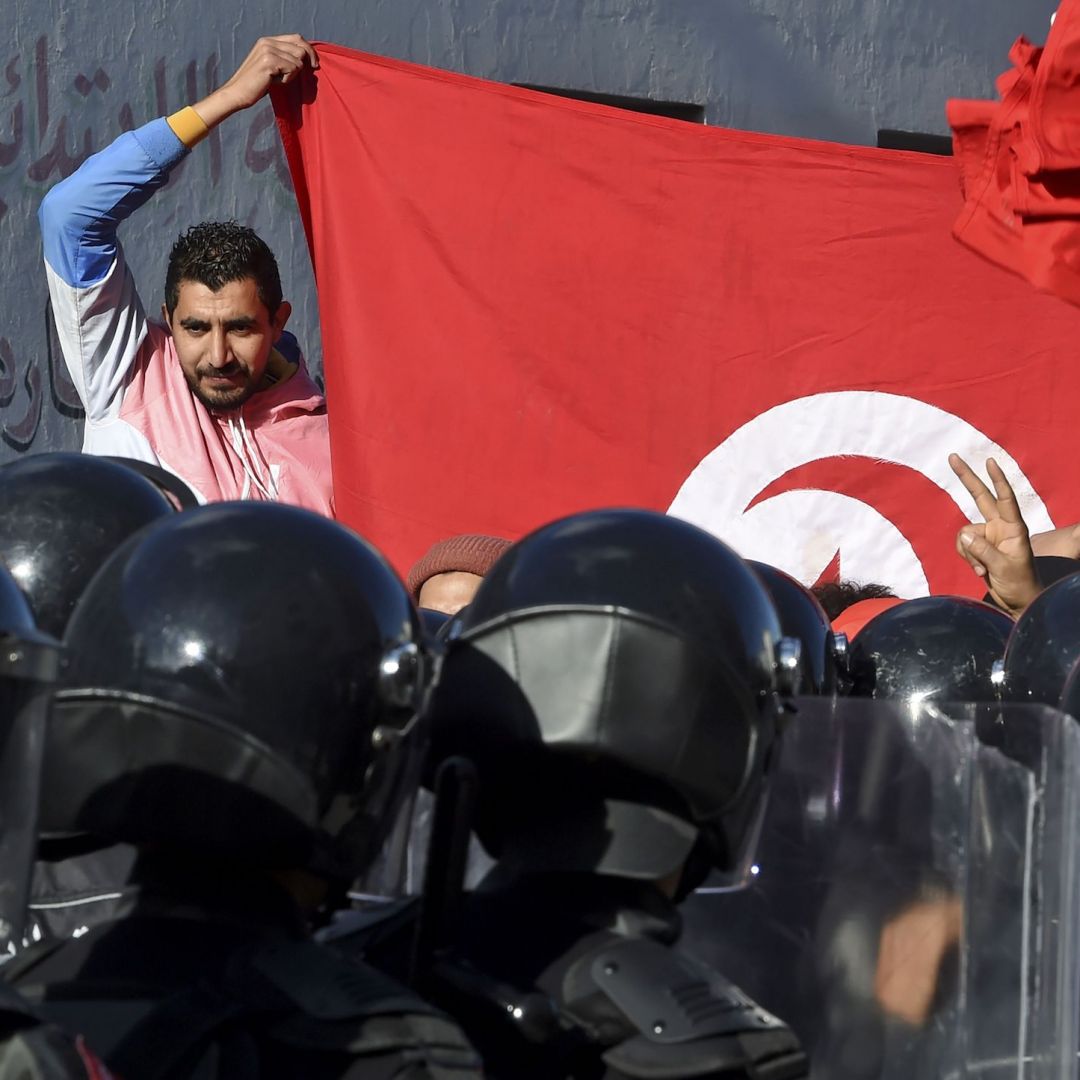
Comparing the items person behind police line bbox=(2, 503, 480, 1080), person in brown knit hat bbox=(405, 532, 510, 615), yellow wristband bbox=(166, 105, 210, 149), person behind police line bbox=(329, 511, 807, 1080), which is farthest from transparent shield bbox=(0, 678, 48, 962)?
yellow wristband bbox=(166, 105, 210, 149)

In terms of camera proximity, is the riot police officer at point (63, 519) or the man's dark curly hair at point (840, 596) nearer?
the riot police officer at point (63, 519)

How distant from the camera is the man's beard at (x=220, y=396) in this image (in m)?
4.37

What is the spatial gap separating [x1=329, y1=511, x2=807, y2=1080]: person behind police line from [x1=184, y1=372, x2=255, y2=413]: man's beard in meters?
2.54

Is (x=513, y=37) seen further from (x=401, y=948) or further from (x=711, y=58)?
(x=401, y=948)

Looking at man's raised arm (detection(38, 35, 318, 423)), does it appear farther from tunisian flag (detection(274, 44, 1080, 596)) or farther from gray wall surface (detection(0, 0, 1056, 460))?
gray wall surface (detection(0, 0, 1056, 460))

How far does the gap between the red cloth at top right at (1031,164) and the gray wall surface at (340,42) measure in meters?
3.26

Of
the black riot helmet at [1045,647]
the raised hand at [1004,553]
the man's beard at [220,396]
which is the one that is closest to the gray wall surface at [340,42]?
the man's beard at [220,396]

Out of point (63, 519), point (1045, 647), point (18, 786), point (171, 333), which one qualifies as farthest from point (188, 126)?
point (18, 786)

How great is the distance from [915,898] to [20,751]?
1.00 meters

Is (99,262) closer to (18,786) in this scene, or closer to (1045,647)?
(1045,647)

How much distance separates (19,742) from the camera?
4.62 feet

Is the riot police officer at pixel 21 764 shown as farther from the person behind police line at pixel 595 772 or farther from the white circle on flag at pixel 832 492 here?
the white circle on flag at pixel 832 492

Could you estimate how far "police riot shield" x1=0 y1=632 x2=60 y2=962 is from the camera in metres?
1.39

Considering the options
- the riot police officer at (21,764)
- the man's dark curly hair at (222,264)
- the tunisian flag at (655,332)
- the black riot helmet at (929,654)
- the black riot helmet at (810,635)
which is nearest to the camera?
the riot police officer at (21,764)
